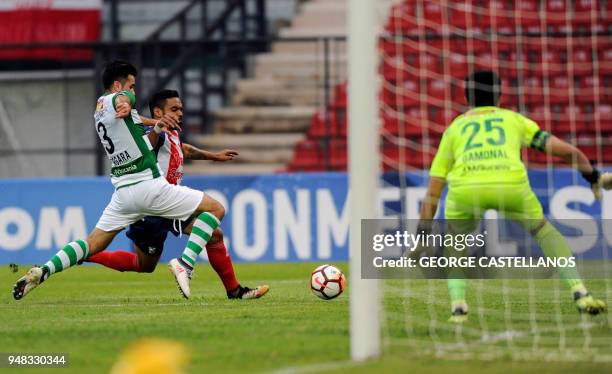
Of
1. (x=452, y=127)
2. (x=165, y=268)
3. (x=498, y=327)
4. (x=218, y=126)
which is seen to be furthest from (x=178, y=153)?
(x=218, y=126)

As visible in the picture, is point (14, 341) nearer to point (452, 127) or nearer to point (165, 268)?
point (452, 127)

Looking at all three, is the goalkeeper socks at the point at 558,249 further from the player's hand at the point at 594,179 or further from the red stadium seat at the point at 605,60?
the red stadium seat at the point at 605,60

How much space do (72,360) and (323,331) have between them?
1665 millimetres

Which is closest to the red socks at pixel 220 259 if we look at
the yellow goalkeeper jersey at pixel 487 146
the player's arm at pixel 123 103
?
the player's arm at pixel 123 103

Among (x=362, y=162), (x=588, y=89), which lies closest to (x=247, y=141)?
(x=588, y=89)

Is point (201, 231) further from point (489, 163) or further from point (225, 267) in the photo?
point (489, 163)

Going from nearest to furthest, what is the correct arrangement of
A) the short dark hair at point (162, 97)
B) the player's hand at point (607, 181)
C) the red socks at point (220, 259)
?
the player's hand at point (607, 181)
the red socks at point (220, 259)
the short dark hair at point (162, 97)

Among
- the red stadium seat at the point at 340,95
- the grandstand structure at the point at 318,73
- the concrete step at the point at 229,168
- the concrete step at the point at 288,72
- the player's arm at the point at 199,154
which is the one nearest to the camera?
the player's arm at the point at 199,154

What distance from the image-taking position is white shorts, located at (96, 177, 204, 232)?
9492mm

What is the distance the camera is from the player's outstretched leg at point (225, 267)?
976 cm

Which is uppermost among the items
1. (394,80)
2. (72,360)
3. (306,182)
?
(394,80)

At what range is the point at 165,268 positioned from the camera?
1552 cm

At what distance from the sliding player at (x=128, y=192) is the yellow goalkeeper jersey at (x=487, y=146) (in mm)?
2184

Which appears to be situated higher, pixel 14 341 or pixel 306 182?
pixel 306 182
